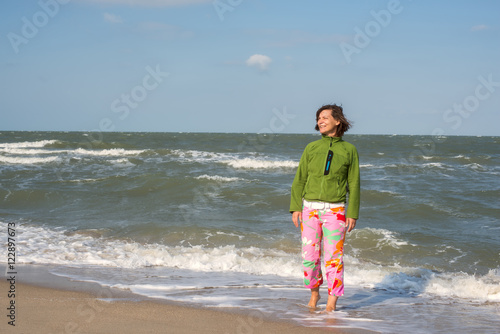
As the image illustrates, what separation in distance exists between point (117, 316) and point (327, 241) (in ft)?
6.06

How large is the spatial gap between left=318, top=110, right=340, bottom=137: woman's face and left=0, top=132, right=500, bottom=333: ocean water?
159 centimetres

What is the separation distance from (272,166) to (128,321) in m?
20.7

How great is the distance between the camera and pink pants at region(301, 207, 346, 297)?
420 cm

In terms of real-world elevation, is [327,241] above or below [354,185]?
below

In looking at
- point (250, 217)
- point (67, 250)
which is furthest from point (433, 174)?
point (67, 250)

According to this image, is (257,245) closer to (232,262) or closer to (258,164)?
(232,262)

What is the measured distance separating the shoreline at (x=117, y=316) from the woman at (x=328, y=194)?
59 centimetres

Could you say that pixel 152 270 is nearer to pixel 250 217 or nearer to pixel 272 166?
pixel 250 217

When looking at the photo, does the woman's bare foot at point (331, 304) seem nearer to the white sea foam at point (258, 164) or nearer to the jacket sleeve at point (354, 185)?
the jacket sleeve at point (354, 185)

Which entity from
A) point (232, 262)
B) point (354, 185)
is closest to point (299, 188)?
point (354, 185)

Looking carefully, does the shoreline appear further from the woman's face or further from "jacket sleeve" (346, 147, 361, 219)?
the woman's face

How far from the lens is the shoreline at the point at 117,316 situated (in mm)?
3760

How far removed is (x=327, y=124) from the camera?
429cm

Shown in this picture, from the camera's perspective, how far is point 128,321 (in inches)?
155
